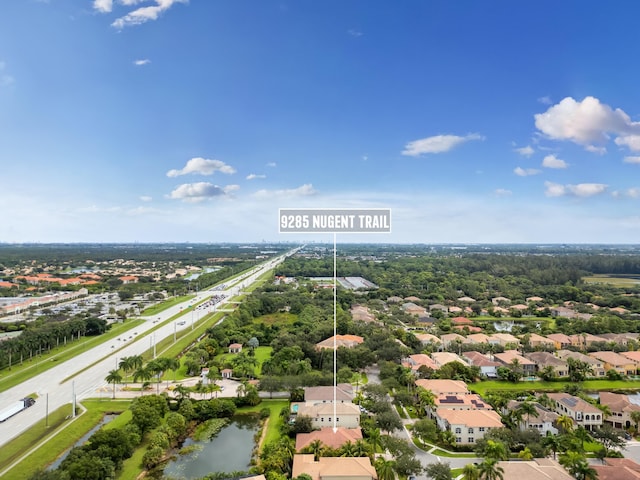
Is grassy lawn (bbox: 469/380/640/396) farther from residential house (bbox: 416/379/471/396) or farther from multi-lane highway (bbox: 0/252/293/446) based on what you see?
multi-lane highway (bbox: 0/252/293/446)

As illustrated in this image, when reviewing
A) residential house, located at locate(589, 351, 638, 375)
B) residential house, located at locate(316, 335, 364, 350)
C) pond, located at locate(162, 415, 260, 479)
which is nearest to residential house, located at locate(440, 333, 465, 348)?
A: residential house, located at locate(316, 335, 364, 350)

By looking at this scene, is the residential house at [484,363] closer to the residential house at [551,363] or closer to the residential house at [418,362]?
the residential house at [551,363]

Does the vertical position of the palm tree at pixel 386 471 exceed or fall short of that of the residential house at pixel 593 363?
it exceeds it

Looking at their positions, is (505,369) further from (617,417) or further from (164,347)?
(164,347)

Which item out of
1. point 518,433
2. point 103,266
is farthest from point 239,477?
point 103,266

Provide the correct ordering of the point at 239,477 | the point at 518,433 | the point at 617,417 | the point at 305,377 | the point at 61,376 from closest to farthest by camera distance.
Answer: the point at 239,477 < the point at 518,433 < the point at 617,417 < the point at 305,377 < the point at 61,376

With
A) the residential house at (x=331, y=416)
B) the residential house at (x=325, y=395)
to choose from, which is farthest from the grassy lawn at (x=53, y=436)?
the residential house at (x=331, y=416)

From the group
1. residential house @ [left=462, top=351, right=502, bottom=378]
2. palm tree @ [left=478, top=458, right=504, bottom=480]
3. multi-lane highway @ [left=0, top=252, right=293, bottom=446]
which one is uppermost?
palm tree @ [left=478, top=458, right=504, bottom=480]
